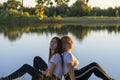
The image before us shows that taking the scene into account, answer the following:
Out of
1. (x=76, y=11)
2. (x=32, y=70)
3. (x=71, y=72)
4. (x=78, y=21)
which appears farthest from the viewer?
(x=78, y=21)

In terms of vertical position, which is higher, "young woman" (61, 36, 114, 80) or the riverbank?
"young woman" (61, 36, 114, 80)

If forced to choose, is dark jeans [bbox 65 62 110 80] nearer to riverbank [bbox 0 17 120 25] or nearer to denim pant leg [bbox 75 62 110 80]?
denim pant leg [bbox 75 62 110 80]

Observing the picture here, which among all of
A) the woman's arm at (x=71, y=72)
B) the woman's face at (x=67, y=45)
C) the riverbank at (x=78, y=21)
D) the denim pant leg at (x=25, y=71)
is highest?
the woman's face at (x=67, y=45)

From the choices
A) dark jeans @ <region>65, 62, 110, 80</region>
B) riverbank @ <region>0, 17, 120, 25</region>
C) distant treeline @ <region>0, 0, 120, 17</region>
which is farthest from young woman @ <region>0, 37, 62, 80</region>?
riverbank @ <region>0, 17, 120, 25</region>

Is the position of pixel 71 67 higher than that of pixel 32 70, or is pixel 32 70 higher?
pixel 71 67

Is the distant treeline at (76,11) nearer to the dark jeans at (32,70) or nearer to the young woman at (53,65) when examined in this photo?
the dark jeans at (32,70)

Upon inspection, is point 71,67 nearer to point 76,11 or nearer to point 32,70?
point 32,70

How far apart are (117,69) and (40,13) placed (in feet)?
21.0

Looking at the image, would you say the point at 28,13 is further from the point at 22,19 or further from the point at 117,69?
the point at 117,69

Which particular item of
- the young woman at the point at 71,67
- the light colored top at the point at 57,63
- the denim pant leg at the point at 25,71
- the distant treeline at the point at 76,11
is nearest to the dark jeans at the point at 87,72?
the young woman at the point at 71,67

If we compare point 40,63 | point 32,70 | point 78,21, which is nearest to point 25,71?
point 32,70

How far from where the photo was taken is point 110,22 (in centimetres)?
4594

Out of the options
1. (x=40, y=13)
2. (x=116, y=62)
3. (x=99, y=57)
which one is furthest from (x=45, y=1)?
(x=99, y=57)

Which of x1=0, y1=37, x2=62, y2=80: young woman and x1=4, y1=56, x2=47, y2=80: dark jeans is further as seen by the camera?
x1=4, y1=56, x2=47, y2=80: dark jeans
